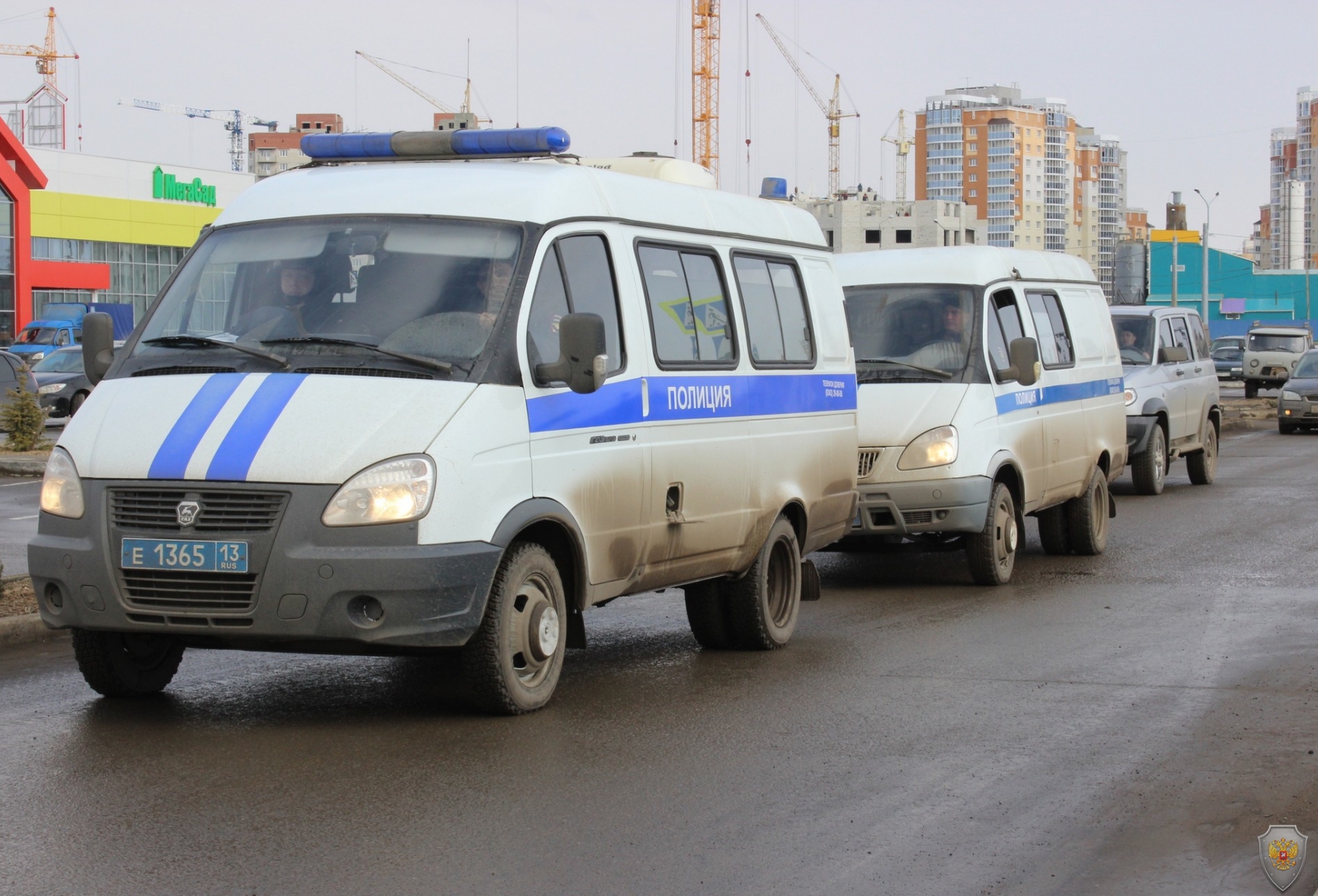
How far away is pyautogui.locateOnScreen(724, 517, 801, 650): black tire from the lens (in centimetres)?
922

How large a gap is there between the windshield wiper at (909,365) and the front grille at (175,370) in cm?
627

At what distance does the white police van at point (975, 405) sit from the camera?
38.8 ft

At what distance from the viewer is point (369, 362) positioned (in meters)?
6.97

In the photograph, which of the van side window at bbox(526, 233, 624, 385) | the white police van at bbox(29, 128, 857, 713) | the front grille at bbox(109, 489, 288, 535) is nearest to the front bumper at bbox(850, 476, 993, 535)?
the white police van at bbox(29, 128, 857, 713)

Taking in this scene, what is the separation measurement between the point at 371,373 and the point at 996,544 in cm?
644

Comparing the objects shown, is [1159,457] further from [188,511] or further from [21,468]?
[188,511]

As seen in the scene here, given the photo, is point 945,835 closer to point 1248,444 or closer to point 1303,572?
point 1303,572

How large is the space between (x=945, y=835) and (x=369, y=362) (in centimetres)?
302

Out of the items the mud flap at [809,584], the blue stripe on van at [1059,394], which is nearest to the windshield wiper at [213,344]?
the mud flap at [809,584]

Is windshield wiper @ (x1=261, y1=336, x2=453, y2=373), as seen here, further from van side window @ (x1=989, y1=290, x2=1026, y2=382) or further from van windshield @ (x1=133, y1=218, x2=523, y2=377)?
van side window @ (x1=989, y1=290, x2=1026, y2=382)

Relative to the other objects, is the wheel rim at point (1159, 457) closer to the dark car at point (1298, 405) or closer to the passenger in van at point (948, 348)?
the passenger in van at point (948, 348)

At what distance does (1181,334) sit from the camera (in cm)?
2117

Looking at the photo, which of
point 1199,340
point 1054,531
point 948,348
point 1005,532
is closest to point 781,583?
point 1005,532

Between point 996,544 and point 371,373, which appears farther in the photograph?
point 996,544
